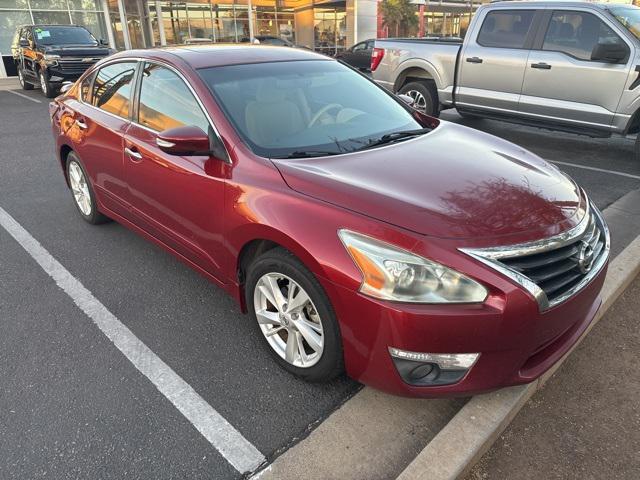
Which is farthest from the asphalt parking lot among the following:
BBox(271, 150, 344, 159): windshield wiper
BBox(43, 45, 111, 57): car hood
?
BBox(43, 45, 111, 57): car hood

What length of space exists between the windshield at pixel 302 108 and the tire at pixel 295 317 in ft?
2.16

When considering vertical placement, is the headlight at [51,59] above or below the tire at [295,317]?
above

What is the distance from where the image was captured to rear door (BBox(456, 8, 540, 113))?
6.80 meters

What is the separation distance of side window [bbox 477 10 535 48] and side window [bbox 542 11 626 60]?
0.34 metres

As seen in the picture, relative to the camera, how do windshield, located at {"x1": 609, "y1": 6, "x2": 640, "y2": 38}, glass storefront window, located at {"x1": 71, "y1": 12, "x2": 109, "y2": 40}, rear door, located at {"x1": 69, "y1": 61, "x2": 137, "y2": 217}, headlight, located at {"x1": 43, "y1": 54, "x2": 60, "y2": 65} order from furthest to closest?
glass storefront window, located at {"x1": 71, "y1": 12, "x2": 109, "y2": 40}
headlight, located at {"x1": 43, "y1": 54, "x2": 60, "y2": 65}
windshield, located at {"x1": 609, "y1": 6, "x2": 640, "y2": 38}
rear door, located at {"x1": 69, "y1": 61, "x2": 137, "y2": 217}

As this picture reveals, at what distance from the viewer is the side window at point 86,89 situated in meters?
4.35

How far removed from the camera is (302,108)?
123 inches

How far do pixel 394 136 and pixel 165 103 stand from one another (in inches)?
59.3

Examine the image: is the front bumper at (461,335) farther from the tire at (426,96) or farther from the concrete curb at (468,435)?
the tire at (426,96)

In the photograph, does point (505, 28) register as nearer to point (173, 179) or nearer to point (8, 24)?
point (173, 179)

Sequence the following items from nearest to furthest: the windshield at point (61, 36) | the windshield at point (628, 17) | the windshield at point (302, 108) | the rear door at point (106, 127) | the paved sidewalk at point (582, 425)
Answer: the paved sidewalk at point (582, 425) → the windshield at point (302, 108) → the rear door at point (106, 127) → the windshield at point (628, 17) → the windshield at point (61, 36)

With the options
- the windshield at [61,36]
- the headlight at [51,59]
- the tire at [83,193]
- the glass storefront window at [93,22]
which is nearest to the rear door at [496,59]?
the tire at [83,193]

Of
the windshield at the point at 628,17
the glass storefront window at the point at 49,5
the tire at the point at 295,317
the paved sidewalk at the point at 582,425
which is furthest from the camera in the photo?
the glass storefront window at the point at 49,5

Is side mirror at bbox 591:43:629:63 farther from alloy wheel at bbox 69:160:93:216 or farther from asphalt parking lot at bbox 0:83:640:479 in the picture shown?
alloy wheel at bbox 69:160:93:216
